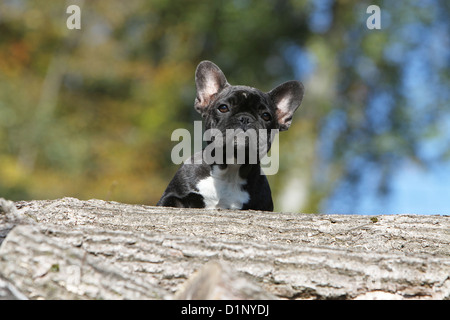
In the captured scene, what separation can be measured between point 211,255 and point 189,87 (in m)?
17.2

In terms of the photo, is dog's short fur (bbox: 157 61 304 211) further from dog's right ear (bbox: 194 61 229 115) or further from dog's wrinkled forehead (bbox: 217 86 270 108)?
dog's right ear (bbox: 194 61 229 115)

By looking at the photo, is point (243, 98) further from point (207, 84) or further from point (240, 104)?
point (207, 84)

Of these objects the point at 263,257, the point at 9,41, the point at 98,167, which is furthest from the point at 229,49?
the point at 263,257

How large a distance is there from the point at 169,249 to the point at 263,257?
23.8 inches

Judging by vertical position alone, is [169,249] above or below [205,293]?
above

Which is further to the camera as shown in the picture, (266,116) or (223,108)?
(266,116)

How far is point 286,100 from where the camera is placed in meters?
6.81

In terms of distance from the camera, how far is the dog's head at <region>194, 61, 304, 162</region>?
6195 millimetres

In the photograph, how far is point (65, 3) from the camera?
20422mm

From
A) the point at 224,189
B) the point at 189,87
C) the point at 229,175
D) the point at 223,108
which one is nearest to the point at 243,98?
the point at 223,108

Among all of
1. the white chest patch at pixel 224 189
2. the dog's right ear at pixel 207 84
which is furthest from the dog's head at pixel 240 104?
the white chest patch at pixel 224 189

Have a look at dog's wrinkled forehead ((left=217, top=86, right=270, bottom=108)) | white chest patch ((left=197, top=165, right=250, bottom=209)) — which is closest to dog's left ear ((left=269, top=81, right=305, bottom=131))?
dog's wrinkled forehead ((left=217, top=86, right=270, bottom=108))

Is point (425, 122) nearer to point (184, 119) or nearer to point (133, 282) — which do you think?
point (184, 119)

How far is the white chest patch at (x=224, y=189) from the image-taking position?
626 centimetres
